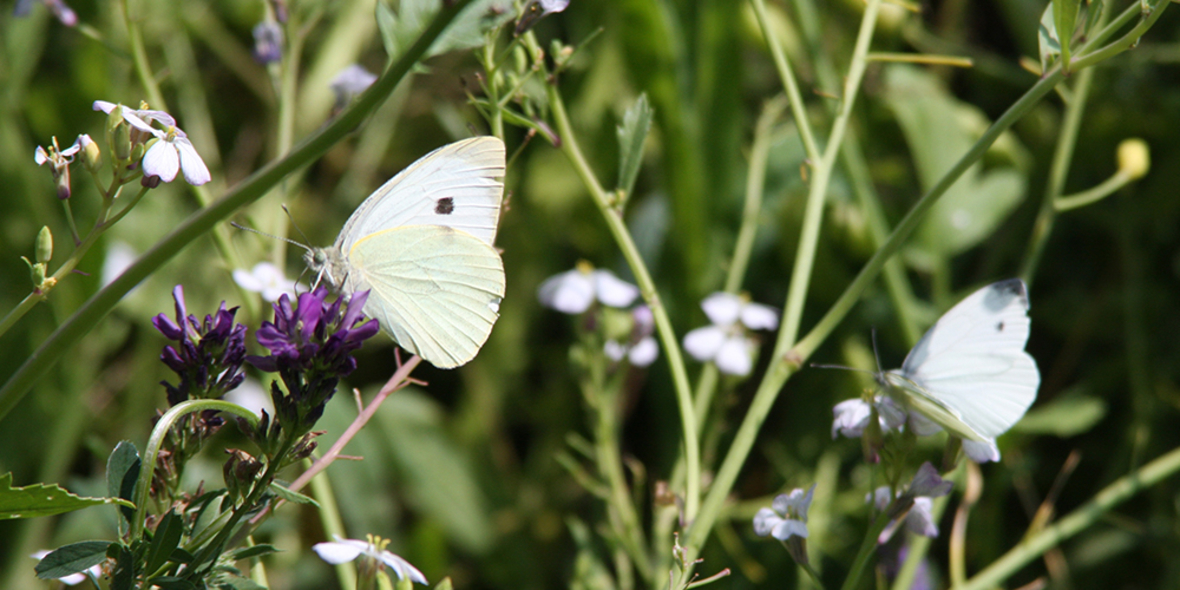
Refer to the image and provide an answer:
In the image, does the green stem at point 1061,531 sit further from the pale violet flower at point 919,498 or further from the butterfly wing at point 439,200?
the butterfly wing at point 439,200

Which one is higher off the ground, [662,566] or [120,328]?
[120,328]

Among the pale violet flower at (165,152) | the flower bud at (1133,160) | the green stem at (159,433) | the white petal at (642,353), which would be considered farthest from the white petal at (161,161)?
the flower bud at (1133,160)

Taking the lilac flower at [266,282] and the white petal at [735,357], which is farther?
the white petal at [735,357]

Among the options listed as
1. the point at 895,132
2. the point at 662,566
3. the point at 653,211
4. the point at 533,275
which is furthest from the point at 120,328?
the point at 895,132

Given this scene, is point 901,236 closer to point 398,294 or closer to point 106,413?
point 398,294

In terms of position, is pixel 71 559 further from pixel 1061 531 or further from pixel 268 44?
pixel 1061 531

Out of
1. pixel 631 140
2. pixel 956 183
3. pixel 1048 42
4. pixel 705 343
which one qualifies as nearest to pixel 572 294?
pixel 705 343
